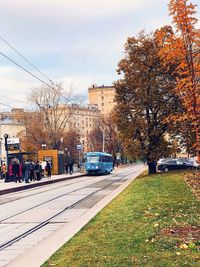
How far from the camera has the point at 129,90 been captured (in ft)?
122

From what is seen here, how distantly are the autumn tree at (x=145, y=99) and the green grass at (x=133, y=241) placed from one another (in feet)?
77.1

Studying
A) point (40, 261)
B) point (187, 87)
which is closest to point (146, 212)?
point (187, 87)

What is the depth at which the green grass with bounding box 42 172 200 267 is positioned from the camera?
6.48 m

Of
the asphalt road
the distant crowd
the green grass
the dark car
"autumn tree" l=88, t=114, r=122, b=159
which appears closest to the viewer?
the green grass

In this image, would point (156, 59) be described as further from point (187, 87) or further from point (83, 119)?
point (83, 119)

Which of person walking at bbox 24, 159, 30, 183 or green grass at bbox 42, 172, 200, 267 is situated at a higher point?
person walking at bbox 24, 159, 30, 183

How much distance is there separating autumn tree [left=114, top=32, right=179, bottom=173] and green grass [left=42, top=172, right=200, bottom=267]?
23.5 m

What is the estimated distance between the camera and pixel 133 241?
25.8ft

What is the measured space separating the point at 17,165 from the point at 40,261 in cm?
2791

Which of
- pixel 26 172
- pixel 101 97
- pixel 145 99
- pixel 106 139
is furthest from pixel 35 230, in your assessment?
pixel 101 97

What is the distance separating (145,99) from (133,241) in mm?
28137

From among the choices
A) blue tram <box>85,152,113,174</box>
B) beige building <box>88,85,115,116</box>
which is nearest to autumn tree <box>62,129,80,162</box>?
blue tram <box>85,152,113,174</box>

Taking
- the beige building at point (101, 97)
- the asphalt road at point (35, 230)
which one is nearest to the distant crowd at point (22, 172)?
the asphalt road at point (35, 230)

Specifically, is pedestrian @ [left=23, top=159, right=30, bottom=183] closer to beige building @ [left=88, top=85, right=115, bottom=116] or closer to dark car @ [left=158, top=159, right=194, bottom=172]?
dark car @ [left=158, top=159, right=194, bottom=172]
